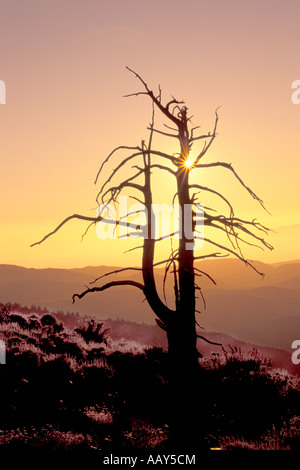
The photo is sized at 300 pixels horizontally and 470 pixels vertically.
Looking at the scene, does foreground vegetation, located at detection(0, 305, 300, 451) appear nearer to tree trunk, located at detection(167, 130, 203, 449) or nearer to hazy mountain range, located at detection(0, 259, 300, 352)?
tree trunk, located at detection(167, 130, 203, 449)

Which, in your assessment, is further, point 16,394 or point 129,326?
point 129,326

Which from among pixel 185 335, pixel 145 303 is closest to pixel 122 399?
pixel 185 335

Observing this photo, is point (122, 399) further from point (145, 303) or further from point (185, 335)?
point (145, 303)

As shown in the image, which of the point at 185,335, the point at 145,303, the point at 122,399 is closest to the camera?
the point at 185,335

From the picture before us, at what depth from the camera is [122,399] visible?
53.2 feet

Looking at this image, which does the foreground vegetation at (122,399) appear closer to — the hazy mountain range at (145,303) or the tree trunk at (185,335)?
the tree trunk at (185,335)

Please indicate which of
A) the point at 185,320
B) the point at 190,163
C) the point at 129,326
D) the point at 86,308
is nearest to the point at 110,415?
the point at 185,320

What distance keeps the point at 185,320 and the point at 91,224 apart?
2.77 meters

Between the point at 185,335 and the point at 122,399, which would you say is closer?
the point at 185,335

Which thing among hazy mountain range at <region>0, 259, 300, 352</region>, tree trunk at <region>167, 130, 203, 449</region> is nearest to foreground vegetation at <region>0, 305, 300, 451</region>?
tree trunk at <region>167, 130, 203, 449</region>

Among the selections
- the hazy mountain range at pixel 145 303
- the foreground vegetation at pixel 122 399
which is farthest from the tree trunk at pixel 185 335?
the hazy mountain range at pixel 145 303

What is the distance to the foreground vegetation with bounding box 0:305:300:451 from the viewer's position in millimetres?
12250
